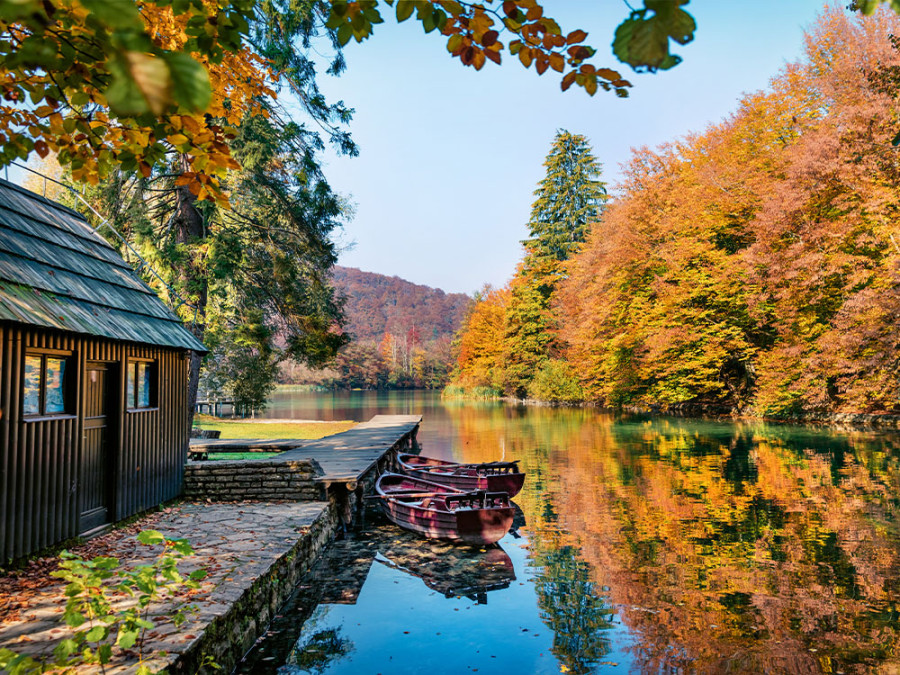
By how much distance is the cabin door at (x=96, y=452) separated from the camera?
7078 millimetres

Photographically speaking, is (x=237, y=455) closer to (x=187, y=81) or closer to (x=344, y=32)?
(x=344, y=32)

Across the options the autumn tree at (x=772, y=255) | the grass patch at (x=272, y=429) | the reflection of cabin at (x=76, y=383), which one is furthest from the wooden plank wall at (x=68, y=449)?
the autumn tree at (x=772, y=255)

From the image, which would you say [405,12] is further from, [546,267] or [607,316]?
[546,267]

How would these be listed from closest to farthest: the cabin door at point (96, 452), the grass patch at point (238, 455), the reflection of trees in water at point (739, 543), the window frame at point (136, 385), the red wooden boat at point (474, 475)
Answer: the reflection of trees in water at point (739, 543), the cabin door at point (96, 452), the window frame at point (136, 385), the red wooden boat at point (474, 475), the grass patch at point (238, 455)

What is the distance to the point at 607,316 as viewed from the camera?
31812 millimetres

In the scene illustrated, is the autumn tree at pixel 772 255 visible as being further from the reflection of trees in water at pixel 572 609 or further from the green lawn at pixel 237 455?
the green lawn at pixel 237 455

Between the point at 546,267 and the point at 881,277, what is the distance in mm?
28761

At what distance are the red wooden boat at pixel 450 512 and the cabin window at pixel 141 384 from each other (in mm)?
4423

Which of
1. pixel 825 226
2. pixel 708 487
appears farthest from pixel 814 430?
pixel 708 487

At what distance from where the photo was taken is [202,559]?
611cm

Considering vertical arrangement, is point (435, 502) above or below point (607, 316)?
below

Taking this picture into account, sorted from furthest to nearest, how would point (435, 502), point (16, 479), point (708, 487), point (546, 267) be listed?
point (546, 267) < point (708, 487) < point (435, 502) < point (16, 479)

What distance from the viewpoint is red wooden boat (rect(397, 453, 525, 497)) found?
12.4m

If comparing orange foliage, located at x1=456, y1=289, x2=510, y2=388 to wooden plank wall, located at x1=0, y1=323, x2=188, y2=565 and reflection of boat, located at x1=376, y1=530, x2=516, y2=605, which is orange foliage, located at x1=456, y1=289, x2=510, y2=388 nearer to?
reflection of boat, located at x1=376, y1=530, x2=516, y2=605
